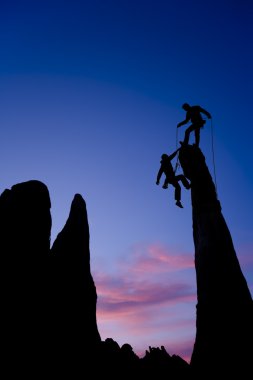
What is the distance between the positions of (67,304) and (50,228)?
5.72 meters

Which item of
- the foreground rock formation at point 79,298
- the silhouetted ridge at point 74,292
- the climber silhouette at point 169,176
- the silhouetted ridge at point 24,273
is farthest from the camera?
the silhouetted ridge at point 74,292

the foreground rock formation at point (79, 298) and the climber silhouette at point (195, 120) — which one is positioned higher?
the climber silhouette at point (195, 120)

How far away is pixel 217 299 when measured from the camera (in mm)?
11781

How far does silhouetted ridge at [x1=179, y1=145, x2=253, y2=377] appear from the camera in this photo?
10539 mm

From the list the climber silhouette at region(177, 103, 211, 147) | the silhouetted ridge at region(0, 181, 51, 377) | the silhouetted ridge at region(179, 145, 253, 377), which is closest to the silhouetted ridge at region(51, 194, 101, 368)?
the silhouetted ridge at region(0, 181, 51, 377)

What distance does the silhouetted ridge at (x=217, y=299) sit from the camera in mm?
10539

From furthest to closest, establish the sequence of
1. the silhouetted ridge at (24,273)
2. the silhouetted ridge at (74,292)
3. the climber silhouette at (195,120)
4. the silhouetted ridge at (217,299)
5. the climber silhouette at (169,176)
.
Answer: the silhouetted ridge at (74,292) → the climber silhouette at (169,176) → the silhouetted ridge at (24,273) → the climber silhouette at (195,120) → the silhouetted ridge at (217,299)

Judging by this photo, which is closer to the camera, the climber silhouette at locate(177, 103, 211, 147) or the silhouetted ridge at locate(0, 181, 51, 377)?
the climber silhouette at locate(177, 103, 211, 147)

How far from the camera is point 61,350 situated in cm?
1966

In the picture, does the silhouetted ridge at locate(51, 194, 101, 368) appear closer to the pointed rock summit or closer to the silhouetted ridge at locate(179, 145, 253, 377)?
the pointed rock summit

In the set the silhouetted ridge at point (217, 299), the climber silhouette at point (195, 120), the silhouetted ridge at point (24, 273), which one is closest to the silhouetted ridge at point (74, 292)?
the silhouetted ridge at point (24, 273)

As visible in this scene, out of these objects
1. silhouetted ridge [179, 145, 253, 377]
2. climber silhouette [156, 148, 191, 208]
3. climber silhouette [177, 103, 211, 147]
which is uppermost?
climber silhouette [177, 103, 211, 147]

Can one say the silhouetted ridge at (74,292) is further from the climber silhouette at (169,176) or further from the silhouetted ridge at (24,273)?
the climber silhouette at (169,176)

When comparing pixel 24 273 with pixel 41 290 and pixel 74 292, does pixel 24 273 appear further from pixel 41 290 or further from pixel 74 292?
pixel 74 292
